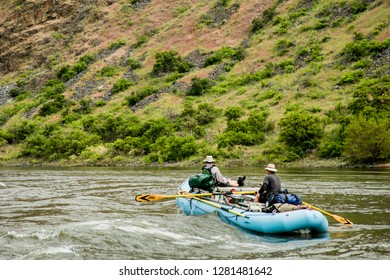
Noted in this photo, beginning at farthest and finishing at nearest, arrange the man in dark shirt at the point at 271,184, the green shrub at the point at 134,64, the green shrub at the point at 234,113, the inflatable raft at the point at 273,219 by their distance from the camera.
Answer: the green shrub at the point at 134,64
the green shrub at the point at 234,113
the man in dark shirt at the point at 271,184
the inflatable raft at the point at 273,219

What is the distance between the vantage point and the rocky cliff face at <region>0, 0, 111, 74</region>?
94.4m

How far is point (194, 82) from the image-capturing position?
6688cm

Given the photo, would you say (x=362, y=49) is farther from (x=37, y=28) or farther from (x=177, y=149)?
(x=37, y=28)

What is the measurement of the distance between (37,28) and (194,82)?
4461 centimetres

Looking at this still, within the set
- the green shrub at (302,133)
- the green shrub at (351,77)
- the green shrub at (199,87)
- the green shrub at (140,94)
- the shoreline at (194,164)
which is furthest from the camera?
the green shrub at (140,94)

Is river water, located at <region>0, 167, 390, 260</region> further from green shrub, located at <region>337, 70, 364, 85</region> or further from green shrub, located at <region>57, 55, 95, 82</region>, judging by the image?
green shrub, located at <region>57, 55, 95, 82</region>

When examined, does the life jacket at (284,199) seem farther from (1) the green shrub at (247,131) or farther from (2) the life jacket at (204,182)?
(1) the green shrub at (247,131)

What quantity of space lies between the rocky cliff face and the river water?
73.9m

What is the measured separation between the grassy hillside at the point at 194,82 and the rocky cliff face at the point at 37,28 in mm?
243

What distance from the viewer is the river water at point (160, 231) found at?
486 inches

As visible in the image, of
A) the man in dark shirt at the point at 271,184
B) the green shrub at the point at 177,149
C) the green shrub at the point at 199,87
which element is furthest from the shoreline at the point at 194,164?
the man in dark shirt at the point at 271,184

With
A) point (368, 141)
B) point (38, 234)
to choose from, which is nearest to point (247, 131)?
point (368, 141)

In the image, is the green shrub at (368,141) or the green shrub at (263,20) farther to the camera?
the green shrub at (263,20)
